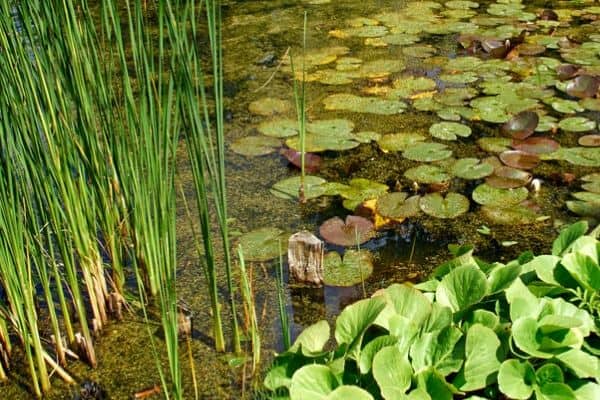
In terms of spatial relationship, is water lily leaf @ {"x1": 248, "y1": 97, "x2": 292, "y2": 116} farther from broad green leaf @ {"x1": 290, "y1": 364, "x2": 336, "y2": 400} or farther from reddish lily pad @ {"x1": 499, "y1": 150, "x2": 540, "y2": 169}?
broad green leaf @ {"x1": 290, "y1": 364, "x2": 336, "y2": 400}

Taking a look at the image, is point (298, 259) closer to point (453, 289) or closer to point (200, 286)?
point (200, 286)

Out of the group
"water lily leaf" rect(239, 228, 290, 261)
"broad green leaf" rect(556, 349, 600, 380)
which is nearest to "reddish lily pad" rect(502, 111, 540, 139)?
"water lily leaf" rect(239, 228, 290, 261)

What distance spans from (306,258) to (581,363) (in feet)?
2.33

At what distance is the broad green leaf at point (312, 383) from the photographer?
1.06m

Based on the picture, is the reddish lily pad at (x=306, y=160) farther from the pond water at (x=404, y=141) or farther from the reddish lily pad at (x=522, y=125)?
the reddish lily pad at (x=522, y=125)

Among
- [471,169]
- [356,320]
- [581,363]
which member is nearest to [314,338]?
[356,320]

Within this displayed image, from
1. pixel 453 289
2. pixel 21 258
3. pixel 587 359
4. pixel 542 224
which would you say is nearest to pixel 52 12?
pixel 21 258

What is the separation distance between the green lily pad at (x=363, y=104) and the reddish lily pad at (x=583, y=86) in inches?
24.1

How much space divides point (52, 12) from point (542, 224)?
1.31m

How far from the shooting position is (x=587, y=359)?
3.50 ft

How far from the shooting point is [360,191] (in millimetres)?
2025

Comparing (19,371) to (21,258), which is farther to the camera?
(19,371)

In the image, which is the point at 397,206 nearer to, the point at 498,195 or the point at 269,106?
the point at 498,195

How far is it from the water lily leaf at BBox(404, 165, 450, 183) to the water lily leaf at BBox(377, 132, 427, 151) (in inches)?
6.0
